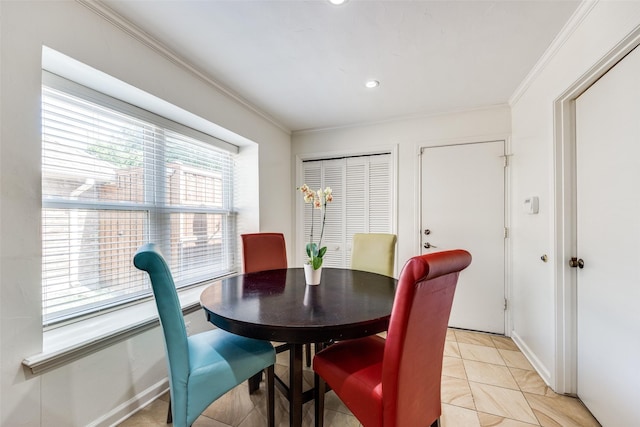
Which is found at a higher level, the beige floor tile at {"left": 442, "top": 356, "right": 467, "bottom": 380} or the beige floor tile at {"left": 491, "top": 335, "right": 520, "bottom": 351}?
the beige floor tile at {"left": 442, "top": 356, "right": 467, "bottom": 380}

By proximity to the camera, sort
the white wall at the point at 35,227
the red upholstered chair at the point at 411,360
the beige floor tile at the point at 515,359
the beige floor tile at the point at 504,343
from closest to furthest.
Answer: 1. the red upholstered chair at the point at 411,360
2. the white wall at the point at 35,227
3. the beige floor tile at the point at 515,359
4. the beige floor tile at the point at 504,343

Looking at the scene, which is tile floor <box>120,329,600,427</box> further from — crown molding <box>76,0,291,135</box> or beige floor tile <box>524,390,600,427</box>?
crown molding <box>76,0,291,135</box>

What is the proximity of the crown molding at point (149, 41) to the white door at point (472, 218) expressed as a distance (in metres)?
2.20

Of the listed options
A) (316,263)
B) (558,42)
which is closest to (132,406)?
(316,263)

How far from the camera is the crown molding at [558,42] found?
1.40 metres

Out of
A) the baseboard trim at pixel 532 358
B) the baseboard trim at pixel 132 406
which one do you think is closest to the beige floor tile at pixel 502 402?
the baseboard trim at pixel 532 358

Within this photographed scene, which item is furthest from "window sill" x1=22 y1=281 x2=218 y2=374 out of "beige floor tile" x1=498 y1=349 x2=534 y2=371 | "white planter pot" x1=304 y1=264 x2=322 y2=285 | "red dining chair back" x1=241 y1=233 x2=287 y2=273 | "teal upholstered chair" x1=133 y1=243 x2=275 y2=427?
"beige floor tile" x1=498 y1=349 x2=534 y2=371

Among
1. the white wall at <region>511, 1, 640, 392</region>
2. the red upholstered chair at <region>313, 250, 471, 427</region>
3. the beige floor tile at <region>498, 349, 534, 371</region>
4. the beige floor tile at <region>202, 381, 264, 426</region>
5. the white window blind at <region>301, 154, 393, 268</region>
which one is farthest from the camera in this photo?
the white window blind at <region>301, 154, 393, 268</region>

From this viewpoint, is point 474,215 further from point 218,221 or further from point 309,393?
point 218,221

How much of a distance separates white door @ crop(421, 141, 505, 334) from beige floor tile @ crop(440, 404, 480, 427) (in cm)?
135

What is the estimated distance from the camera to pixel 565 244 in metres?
1.69

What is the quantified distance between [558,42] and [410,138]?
1416 mm

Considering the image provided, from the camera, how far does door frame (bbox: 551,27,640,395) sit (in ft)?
5.54

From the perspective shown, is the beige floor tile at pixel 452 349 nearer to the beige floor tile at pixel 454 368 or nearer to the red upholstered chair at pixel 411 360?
the beige floor tile at pixel 454 368
